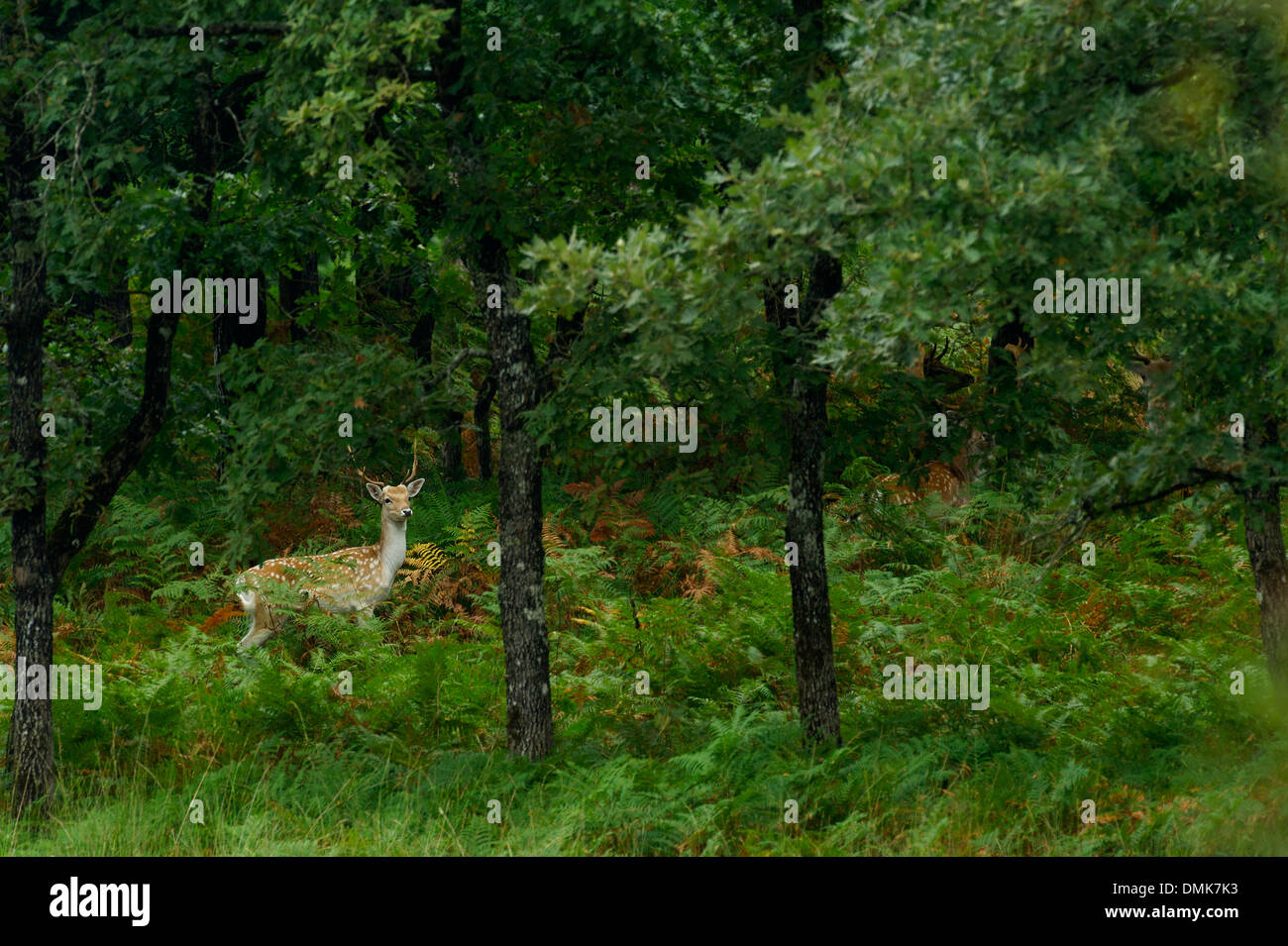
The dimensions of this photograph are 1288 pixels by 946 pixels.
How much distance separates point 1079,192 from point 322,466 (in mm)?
5696

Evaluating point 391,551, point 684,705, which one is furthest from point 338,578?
point 684,705

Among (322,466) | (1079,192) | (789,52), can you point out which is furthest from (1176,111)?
(322,466)

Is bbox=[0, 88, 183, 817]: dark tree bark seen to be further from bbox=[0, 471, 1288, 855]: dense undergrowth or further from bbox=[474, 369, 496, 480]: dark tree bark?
bbox=[474, 369, 496, 480]: dark tree bark

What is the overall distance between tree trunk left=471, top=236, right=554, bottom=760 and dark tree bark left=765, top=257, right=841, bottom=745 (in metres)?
1.94

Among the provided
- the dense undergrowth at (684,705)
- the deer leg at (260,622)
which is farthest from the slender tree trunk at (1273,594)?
the deer leg at (260,622)

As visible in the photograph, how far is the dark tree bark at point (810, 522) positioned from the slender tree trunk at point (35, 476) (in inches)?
220

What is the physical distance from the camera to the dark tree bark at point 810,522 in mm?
10305

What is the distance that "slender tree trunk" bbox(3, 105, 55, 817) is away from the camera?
10.2 meters

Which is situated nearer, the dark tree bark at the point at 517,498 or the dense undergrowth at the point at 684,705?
the dense undergrowth at the point at 684,705

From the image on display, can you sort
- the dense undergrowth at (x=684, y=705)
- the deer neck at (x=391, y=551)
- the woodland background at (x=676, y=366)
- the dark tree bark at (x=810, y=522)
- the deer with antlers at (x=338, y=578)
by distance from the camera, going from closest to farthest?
1. the woodland background at (x=676, y=366)
2. the dense undergrowth at (x=684, y=705)
3. the dark tree bark at (x=810, y=522)
4. the deer with antlers at (x=338, y=578)
5. the deer neck at (x=391, y=551)

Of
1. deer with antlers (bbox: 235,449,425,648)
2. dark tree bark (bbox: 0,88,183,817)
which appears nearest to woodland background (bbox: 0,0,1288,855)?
dark tree bark (bbox: 0,88,183,817)

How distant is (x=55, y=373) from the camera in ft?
34.9

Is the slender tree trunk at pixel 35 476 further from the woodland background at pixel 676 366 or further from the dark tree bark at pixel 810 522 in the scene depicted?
the dark tree bark at pixel 810 522
